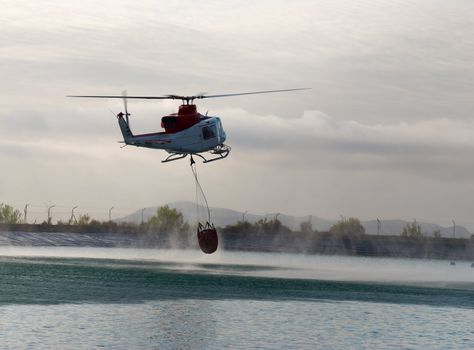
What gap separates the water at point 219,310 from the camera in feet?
184

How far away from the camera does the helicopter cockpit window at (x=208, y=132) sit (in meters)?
71.5

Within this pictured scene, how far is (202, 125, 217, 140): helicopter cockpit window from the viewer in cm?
7150

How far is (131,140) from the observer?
7000cm

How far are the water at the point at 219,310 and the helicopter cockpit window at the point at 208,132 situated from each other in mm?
11833

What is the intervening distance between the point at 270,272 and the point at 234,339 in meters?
59.9

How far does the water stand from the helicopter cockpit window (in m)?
11.8

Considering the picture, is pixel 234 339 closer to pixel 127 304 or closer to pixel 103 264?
pixel 127 304

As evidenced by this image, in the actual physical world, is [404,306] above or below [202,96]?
below

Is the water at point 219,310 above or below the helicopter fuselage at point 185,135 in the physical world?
below

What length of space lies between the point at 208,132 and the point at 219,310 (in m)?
12.3

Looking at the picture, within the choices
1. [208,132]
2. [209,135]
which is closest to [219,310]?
[209,135]

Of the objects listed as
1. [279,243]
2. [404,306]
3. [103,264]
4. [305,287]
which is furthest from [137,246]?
[404,306]

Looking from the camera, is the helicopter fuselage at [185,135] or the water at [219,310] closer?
the water at [219,310]

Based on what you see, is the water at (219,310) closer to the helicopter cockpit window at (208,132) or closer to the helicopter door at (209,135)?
the helicopter door at (209,135)
